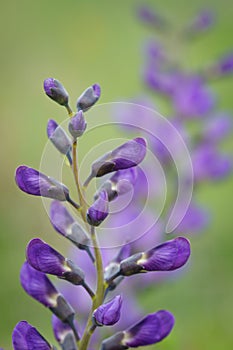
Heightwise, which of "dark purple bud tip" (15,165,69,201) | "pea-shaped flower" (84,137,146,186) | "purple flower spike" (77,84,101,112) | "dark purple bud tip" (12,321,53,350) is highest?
"purple flower spike" (77,84,101,112)

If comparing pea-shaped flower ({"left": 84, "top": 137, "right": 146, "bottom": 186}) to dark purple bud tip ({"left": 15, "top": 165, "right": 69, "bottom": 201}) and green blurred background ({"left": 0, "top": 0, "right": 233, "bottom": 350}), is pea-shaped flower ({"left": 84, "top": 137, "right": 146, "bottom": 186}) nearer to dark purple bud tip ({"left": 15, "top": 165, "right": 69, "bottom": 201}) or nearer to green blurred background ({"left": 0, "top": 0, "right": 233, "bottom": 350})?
dark purple bud tip ({"left": 15, "top": 165, "right": 69, "bottom": 201})

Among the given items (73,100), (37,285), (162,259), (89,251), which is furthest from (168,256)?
(73,100)

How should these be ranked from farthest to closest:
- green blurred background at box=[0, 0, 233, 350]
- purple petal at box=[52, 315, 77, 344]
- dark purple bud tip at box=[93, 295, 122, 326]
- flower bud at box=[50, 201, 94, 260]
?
→ green blurred background at box=[0, 0, 233, 350], purple petal at box=[52, 315, 77, 344], flower bud at box=[50, 201, 94, 260], dark purple bud tip at box=[93, 295, 122, 326]

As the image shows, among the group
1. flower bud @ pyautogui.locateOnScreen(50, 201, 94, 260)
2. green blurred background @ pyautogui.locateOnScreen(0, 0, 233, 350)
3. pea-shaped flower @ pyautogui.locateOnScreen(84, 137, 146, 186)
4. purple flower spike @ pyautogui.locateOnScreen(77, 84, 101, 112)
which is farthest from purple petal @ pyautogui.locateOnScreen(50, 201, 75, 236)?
green blurred background @ pyautogui.locateOnScreen(0, 0, 233, 350)

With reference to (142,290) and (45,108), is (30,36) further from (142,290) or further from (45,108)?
(142,290)

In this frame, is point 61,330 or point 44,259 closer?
point 44,259

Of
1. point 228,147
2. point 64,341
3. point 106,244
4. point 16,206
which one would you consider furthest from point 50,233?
point 64,341

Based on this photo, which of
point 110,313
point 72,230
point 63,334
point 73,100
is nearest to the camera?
point 110,313

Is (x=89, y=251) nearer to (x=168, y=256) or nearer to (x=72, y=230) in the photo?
(x=72, y=230)
